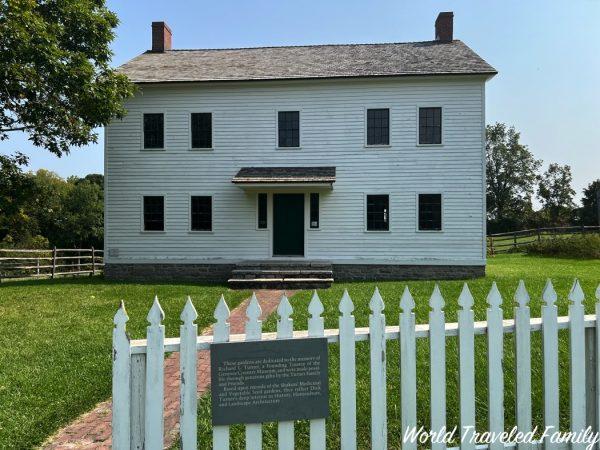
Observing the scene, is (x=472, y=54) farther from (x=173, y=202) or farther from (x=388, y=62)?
(x=173, y=202)

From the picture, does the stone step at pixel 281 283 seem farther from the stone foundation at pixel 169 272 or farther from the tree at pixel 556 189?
the tree at pixel 556 189

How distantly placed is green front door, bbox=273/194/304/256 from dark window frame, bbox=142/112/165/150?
5200mm

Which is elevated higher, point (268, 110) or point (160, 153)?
point (268, 110)

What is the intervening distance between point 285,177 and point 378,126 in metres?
4.18

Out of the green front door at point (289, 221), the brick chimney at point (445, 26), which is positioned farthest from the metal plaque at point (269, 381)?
the brick chimney at point (445, 26)

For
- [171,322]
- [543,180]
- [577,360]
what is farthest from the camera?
[543,180]

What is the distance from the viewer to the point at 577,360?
3080 mm

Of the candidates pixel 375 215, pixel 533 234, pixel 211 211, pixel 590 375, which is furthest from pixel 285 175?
pixel 533 234

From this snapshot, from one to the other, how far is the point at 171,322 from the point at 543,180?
65620 millimetres

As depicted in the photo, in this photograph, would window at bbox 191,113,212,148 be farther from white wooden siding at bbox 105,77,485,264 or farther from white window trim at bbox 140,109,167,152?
white window trim at bbox 140,109,167,152

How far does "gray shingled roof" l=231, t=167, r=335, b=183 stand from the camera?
1555cm

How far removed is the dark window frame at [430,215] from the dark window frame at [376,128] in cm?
254

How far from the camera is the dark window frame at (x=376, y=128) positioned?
16.6 m

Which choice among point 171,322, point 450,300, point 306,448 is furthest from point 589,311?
point 171,322
